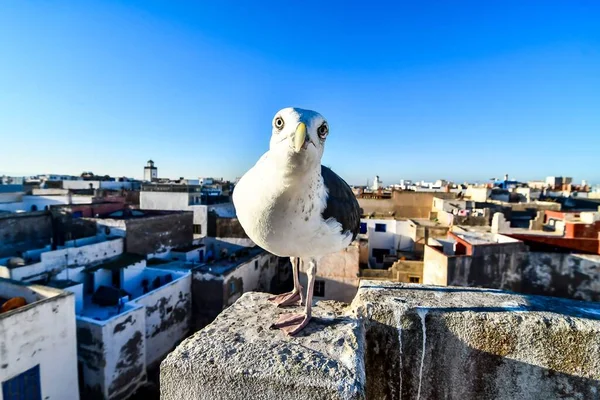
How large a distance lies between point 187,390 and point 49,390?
11.0 meters

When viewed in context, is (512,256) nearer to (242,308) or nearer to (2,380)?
(242,308)

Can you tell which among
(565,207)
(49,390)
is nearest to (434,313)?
(49,390)

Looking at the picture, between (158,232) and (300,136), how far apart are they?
Result: 64.4ft

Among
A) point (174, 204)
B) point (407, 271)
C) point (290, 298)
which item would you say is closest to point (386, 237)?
point (407, 271)

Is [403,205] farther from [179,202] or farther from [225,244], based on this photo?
[179,202]

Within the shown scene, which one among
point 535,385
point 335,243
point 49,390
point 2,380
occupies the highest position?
point 335,243

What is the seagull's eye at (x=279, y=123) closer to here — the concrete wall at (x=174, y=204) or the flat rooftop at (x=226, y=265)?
the flat rooftop at (x=226, y=265)

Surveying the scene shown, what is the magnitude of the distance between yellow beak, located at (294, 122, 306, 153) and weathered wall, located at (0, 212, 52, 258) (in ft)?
70.1

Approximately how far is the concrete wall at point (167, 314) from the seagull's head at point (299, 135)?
13.0 m

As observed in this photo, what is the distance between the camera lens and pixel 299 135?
1.75 meters

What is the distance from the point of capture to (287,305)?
2875mm

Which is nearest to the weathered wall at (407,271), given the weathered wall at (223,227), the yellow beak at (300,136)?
the weathered wall at (223,227)

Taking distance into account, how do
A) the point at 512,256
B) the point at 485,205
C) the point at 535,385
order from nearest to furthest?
the point at 535,385 → the point at 512,256 → the point at 485,205

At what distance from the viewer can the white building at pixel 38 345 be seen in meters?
8.50
